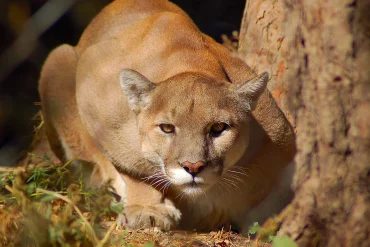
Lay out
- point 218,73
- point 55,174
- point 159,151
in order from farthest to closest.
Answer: point 55,174 < point 218,73 < point 159,151

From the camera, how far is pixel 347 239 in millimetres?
2646

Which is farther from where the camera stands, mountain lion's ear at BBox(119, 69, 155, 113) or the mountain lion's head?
mountain lion's ear at BBox(119, 69, 155, 113)

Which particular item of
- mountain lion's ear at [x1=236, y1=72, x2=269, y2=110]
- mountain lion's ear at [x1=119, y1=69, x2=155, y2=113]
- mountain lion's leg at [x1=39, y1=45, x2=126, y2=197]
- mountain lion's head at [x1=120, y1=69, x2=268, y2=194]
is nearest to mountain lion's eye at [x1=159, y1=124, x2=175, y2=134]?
mountain lion's head at [x1=120, y1=69, x2=268, y2=194]

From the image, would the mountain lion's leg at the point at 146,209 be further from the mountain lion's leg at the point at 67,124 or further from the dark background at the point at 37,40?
the dark background at the point at 37,40

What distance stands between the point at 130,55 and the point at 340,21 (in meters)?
1.57

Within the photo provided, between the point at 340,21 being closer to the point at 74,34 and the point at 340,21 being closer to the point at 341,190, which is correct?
the point at 341,190

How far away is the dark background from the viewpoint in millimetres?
4820

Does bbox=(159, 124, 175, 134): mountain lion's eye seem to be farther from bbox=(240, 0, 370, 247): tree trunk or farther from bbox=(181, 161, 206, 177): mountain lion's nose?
bbox=(240, 0, 370, 247): tree trunk

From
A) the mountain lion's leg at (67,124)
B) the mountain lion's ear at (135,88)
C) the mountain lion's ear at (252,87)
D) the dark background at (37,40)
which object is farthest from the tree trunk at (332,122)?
the dark background at (37,40)

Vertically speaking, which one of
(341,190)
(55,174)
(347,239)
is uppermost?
(341,190)

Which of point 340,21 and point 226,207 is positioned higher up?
point 340,21

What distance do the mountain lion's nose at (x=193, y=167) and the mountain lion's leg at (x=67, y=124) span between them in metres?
1.03

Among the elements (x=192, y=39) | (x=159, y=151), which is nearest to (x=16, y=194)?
(x=159, y=151)

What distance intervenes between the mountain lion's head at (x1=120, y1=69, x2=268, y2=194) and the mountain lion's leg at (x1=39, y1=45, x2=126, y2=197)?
800 millimetres
